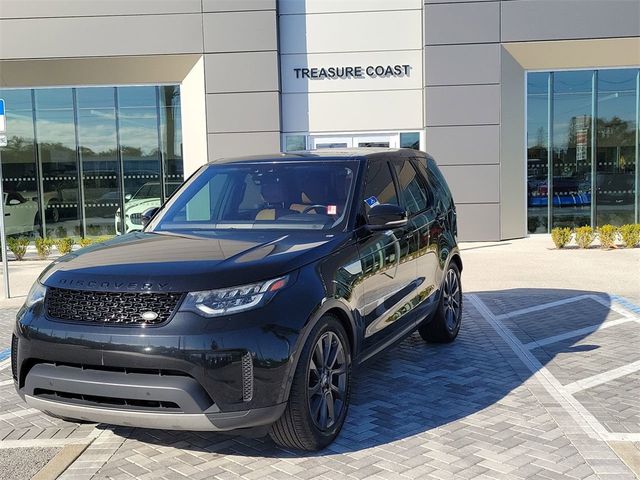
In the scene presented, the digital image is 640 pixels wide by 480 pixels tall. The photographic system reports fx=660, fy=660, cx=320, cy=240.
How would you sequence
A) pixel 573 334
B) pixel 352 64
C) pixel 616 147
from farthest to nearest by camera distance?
pixel 616 147, pixel 352 64, pixel 573 334

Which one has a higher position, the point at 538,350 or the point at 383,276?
the point at 383,276

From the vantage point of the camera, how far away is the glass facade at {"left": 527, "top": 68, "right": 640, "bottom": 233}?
656 inches

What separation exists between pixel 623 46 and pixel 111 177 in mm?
13299

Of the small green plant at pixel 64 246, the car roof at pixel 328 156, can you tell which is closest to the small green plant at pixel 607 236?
the car roof at pixel 328 156

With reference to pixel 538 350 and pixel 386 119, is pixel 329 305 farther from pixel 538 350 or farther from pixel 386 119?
pixel 386 119

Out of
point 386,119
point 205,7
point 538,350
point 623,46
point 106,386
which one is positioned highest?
point 205,7

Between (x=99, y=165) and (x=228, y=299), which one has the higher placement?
(x=99, y=165)

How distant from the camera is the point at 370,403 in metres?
4.90

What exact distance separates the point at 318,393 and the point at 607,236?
1195 centimetres


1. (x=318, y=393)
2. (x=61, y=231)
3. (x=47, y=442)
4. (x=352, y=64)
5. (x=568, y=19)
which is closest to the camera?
(x=318, y=393)

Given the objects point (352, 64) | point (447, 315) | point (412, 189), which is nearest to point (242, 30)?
point (352, 64)

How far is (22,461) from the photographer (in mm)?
4000

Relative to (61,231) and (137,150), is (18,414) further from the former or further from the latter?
(61,231)

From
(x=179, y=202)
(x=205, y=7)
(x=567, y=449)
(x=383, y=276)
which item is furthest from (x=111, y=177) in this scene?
(x=567, y=449)
